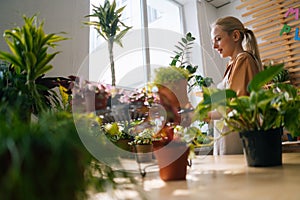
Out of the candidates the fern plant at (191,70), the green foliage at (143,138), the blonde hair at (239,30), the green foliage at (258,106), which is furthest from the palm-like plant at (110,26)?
the blonde hair at (239,30)

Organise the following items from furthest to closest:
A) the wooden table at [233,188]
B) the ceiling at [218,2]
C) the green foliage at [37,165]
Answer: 1. the ceiling at [218,2]
2. the wooden table at [233,188]
3. the green foliage at [37,165]

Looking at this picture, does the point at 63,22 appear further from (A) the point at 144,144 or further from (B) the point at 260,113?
(B) the point at 260,113

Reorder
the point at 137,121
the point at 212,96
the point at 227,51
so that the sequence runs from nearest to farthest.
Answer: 1. the point at 212,96
2. the point at 137,121
3. the point at 227,51

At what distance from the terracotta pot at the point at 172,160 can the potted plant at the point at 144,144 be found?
16 cm

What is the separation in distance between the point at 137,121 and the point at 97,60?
276 mm

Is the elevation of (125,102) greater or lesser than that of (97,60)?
lesser

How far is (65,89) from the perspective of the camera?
737 mm

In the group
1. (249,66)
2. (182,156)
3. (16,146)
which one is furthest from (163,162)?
(249,66)

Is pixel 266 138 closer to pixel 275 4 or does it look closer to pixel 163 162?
pixel 163 162

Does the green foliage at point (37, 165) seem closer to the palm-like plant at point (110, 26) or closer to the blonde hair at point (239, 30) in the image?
the palm-like plant at point (110, 26)

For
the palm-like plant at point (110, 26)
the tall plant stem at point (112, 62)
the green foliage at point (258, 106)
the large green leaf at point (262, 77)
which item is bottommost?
the green foliage at point (258, 106)

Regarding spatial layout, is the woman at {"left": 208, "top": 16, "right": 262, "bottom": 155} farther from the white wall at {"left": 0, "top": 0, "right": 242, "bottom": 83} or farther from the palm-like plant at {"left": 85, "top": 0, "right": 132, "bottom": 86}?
the palm-like plant at {"left": 85, "top": 0, "right": 132, "bottom": 86}

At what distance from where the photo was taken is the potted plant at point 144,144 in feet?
2.54

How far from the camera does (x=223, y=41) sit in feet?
4.91
